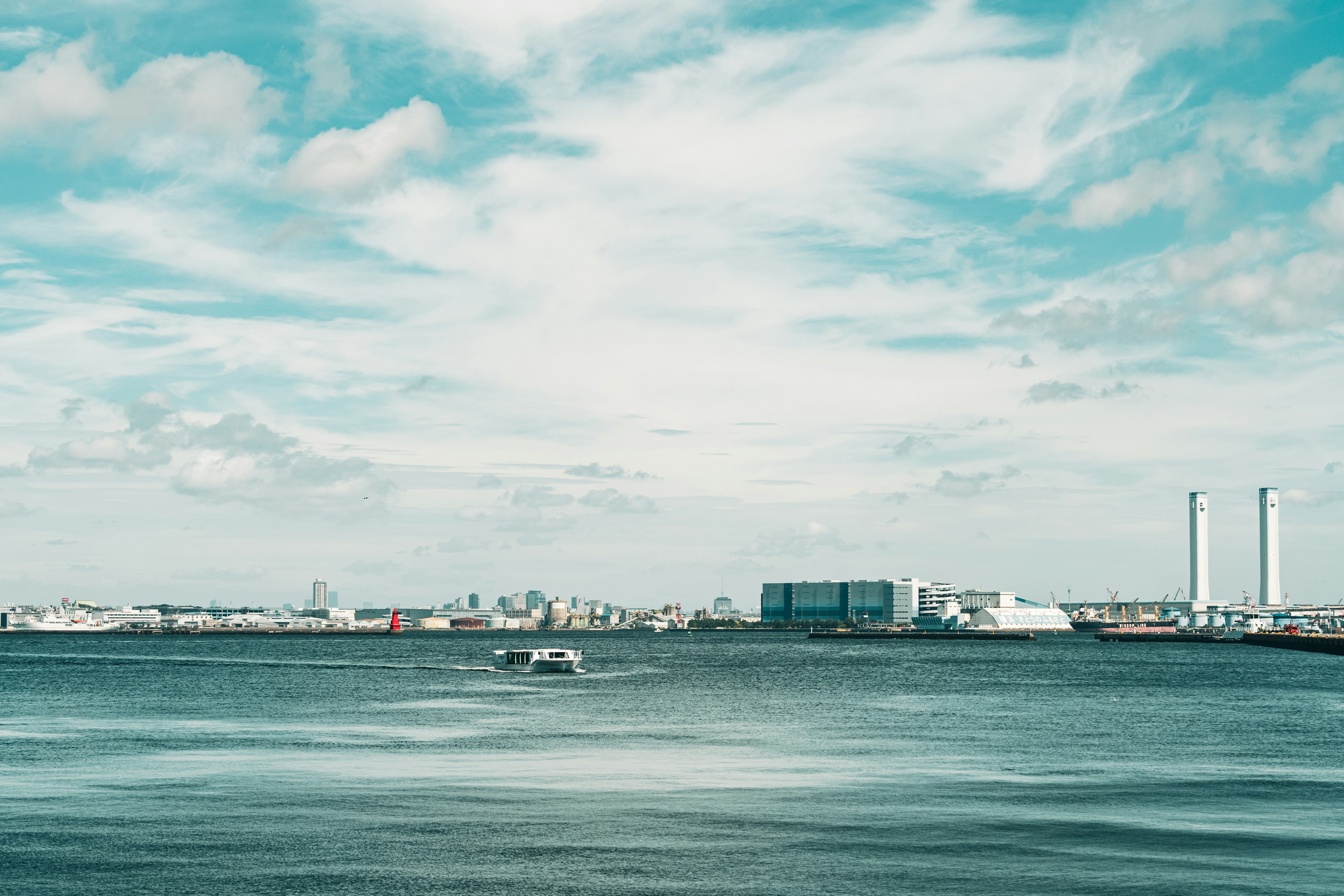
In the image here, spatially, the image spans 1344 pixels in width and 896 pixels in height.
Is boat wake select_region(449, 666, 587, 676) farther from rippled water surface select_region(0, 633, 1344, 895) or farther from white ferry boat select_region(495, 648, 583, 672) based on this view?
rippled water surface select_region(0, 633, 1344, 895)

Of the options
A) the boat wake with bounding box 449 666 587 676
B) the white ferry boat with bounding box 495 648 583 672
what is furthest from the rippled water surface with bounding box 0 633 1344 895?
the boat wake with bounding box 449 666 587 676

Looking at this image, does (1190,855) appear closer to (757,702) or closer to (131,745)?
(131,745)

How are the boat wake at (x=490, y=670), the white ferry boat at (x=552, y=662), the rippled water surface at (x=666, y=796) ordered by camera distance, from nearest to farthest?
the rippled water surface at (x=666, y=796), the white ferry boat at (x=552, y=662), the boat wake at (x=490, y=670)

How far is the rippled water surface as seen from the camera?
2872cm

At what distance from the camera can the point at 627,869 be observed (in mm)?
29422

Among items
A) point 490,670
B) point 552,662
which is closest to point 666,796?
point 552,662

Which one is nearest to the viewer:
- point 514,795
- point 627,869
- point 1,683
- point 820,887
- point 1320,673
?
point 820,887

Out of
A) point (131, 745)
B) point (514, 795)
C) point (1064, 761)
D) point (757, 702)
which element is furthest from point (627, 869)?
point (757, 702)

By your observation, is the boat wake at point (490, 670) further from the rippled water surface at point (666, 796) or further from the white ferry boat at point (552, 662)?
the rippled water surface at point (666, 796)

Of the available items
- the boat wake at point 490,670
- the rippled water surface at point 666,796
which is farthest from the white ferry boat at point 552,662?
the rippled water surface at point 666,796

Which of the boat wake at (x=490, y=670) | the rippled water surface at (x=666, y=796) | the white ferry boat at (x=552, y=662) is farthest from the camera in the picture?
the boat wake at (x=490, y=670)

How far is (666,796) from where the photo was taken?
41.0 m

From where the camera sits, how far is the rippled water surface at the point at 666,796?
28719 mm

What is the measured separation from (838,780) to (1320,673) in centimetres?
11685
